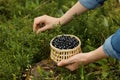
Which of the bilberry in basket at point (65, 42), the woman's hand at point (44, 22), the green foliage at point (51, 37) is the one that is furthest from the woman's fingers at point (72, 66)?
the woman's hand at point (44, 22)

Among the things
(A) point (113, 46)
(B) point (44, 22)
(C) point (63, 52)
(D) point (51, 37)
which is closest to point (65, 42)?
(C) point (63, 52)

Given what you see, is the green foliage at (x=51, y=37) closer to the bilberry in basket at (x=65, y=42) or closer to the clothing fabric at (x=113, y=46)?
the bilberry in basket at (x=65, y=42)

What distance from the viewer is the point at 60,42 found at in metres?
2.73

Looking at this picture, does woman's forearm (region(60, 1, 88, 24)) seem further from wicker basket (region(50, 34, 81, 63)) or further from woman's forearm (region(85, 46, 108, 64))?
woman's forearm (region(85, 46, 108, 64))

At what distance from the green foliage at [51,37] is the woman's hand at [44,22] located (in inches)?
2.1

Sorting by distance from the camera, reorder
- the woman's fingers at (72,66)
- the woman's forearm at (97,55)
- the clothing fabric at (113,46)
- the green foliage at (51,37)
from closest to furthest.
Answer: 1. the clothing fabric at (113,46)
2. the woman's forearm at (97,55)
3. the woman's fingers at (72,66)
4. the green foliage at (51,37)

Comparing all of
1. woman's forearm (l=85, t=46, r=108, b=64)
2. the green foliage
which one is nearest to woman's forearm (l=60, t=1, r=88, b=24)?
the green foliage

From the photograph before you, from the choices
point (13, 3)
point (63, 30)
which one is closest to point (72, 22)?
point (63, 30)

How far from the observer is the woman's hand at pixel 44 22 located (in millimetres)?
3017

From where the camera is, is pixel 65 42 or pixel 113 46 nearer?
pixel 113 46

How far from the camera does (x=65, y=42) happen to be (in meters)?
2.73

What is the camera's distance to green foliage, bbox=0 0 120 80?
279cm

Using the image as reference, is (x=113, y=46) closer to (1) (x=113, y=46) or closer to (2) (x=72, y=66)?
(1) (x=113, y=46)

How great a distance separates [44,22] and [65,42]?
1.31 ft
